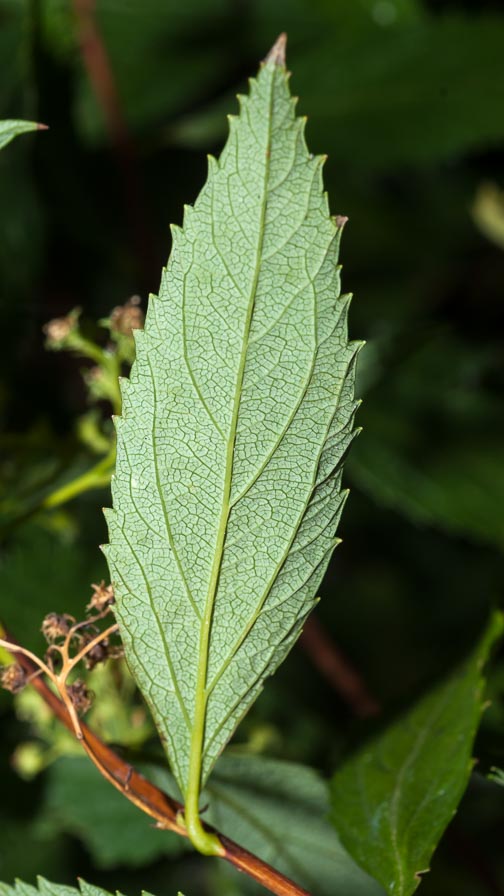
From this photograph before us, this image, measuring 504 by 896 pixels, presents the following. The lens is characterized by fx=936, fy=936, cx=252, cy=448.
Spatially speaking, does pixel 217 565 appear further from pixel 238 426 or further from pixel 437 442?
pixel 437 442

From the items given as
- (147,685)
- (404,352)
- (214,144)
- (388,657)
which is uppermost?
(214,144)

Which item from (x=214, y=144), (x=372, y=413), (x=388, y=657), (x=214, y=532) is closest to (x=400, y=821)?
(x=214, y=532)

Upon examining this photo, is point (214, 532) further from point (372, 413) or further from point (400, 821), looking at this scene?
point (372, 413)

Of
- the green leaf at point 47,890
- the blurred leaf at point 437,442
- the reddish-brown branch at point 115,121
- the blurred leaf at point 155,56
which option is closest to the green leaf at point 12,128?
the green leaf at point 47,890

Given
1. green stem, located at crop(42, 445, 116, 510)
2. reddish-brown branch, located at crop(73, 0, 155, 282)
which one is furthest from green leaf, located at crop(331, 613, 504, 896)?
reddish-brown branch, located at crop(73, 0, 155, 282)

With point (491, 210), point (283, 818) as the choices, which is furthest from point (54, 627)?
point (491, 210)

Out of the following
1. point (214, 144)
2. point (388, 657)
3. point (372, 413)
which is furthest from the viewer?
point (388, 657)

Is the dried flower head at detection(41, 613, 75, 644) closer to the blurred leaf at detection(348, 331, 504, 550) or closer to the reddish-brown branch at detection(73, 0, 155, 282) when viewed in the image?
the blurred leaf at detection(348, 331, 504, 550)
